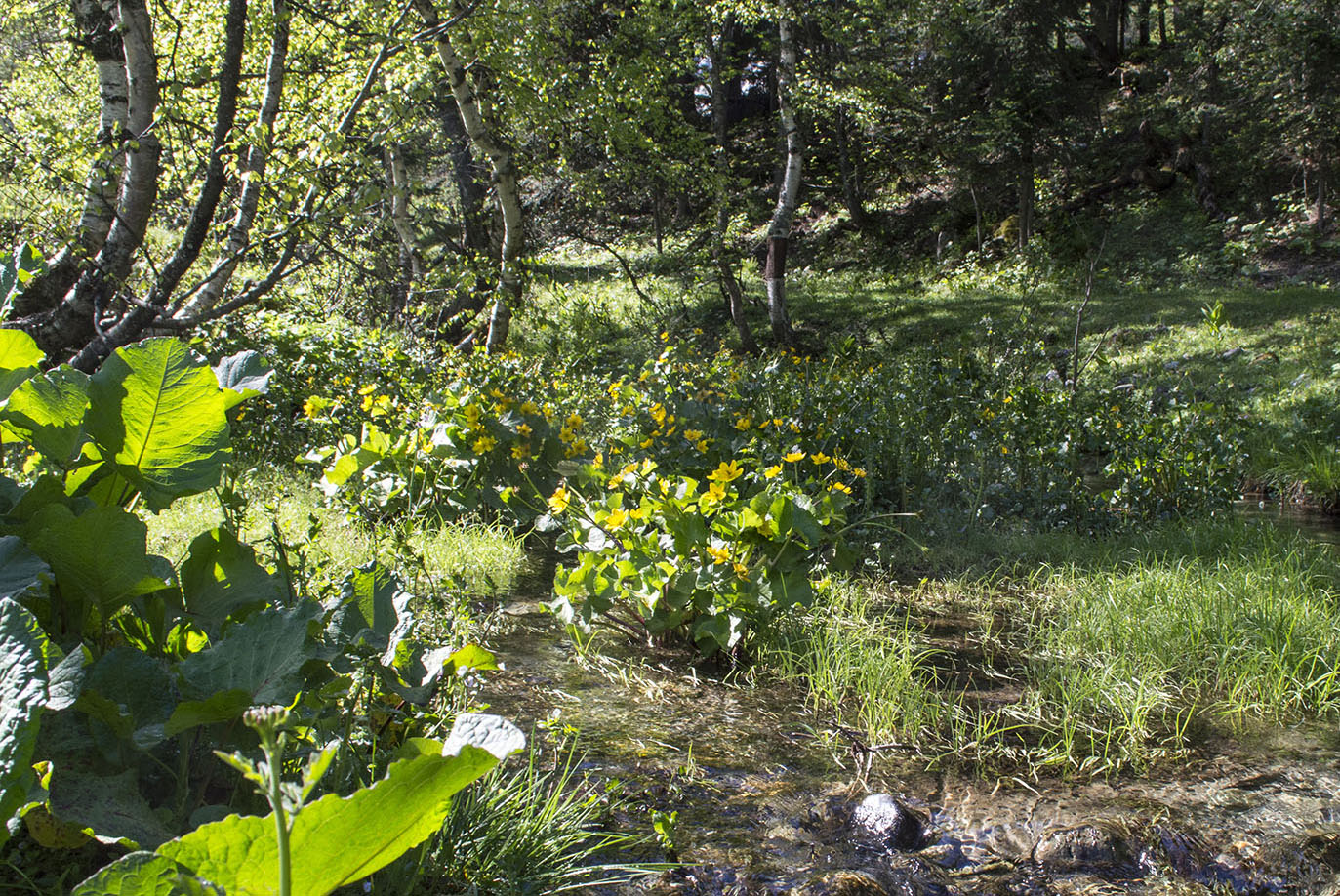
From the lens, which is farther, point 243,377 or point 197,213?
point 197,213

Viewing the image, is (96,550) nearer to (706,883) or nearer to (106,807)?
(106,807)

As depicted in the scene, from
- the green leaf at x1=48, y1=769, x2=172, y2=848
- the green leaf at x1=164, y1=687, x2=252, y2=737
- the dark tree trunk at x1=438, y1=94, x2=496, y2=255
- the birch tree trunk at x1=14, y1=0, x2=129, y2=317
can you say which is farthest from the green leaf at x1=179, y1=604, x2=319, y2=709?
the dark tree trunk at x1=438, y1=94, x2=496, y2=255

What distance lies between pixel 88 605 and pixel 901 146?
62.2ft

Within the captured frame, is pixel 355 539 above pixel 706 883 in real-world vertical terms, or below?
above

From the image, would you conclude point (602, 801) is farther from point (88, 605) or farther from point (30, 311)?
point (30, 311)

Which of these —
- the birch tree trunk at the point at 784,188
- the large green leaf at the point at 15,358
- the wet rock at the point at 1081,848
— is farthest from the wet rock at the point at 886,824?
the birch tree trunk at the point at 784,188

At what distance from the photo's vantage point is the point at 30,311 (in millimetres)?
4637

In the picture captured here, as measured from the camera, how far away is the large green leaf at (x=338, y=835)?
2.74ft

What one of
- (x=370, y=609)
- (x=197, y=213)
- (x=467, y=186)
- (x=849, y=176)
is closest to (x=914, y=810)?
(x=370, y=609)

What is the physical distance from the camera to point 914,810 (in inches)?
92.0

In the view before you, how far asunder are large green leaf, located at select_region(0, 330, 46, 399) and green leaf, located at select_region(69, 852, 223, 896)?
89cm

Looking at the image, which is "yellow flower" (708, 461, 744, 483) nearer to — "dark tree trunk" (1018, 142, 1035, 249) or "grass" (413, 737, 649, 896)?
"grass" (413, 737, 649, 896)

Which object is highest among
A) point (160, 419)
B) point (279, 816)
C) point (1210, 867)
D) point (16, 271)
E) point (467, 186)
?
point (467, 186)

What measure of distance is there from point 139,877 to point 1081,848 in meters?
2.05
